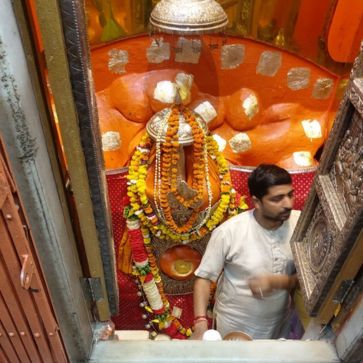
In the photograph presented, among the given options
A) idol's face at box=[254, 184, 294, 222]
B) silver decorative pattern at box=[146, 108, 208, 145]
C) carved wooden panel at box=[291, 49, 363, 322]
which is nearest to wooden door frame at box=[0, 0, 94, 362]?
carved wooden panel at box=[291, 49, 363, 322]

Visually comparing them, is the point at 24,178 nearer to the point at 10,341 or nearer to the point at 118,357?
the point at 10,341

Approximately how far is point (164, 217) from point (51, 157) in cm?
161

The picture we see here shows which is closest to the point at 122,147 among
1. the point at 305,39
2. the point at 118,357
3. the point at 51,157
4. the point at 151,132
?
the point at 151,132

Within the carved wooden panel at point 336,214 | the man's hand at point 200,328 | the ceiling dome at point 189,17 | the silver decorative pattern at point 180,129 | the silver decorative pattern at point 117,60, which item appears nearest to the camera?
the carved wooden panel at point 336,214

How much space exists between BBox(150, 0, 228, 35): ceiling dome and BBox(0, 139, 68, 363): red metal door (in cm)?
149

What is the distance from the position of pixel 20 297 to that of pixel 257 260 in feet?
3.62

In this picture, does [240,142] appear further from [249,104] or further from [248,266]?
[248,266]

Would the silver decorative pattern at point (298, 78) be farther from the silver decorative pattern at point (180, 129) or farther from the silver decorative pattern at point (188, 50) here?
the silver decorative pattern at point (180, 129)

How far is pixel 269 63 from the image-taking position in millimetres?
2521

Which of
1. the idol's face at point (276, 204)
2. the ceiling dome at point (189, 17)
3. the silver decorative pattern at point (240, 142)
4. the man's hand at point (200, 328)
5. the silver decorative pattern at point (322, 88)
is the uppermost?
the ceiling dome at point (189, 17)

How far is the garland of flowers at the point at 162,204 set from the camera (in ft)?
6.84

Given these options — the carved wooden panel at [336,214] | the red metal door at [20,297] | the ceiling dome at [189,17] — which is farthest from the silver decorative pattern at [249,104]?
the red metal door at [20,297]

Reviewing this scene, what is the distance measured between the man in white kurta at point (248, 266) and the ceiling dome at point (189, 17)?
35.2 inches

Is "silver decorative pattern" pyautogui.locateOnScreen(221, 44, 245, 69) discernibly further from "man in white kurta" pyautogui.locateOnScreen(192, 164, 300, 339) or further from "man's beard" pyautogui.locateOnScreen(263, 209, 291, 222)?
"man's beard" pyautogui.locateOnScreen(263, 209, 291, 222)
